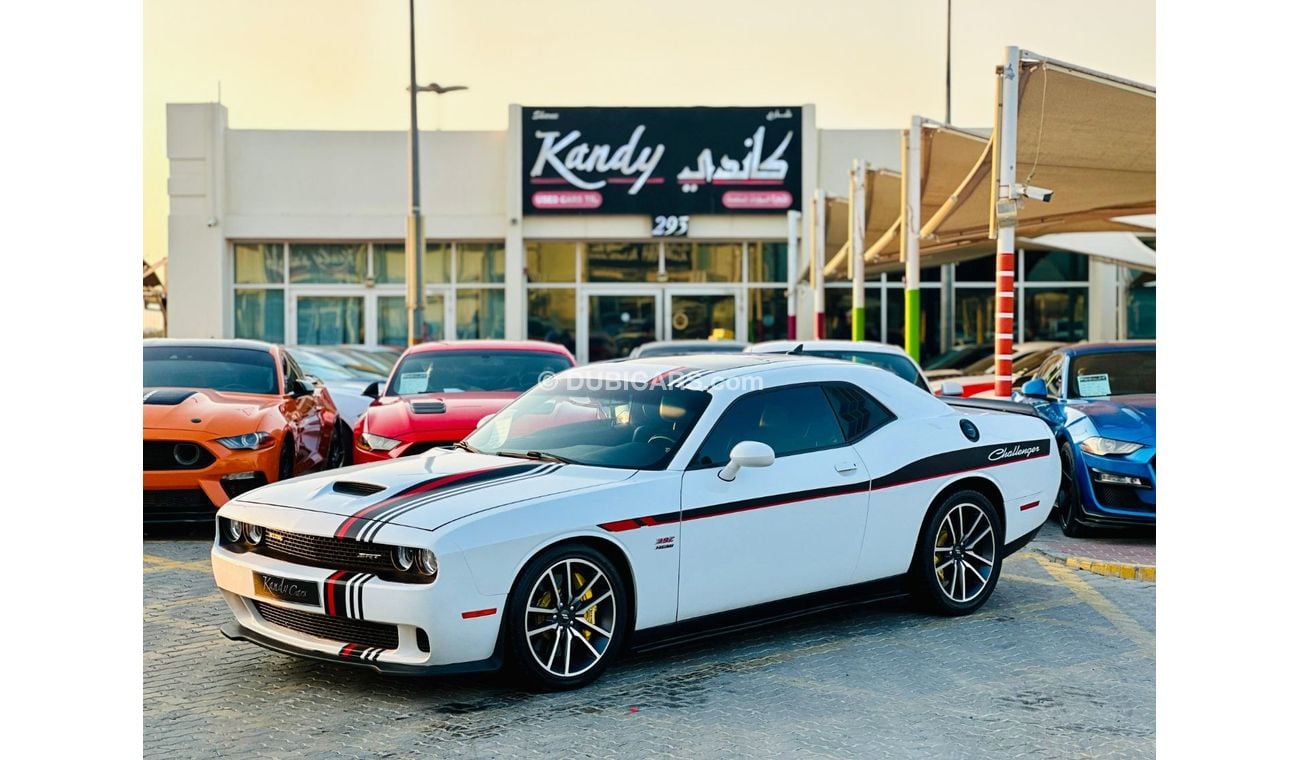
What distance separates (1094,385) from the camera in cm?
1120

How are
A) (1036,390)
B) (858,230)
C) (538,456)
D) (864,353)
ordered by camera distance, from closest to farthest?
1. (538,456)
2. (1036,390)
3. (864,353)
4. (858,230)

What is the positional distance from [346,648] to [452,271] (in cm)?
2689

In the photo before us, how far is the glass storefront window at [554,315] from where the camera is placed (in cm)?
3180

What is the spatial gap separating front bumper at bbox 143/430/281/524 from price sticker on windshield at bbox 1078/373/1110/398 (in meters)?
6.73

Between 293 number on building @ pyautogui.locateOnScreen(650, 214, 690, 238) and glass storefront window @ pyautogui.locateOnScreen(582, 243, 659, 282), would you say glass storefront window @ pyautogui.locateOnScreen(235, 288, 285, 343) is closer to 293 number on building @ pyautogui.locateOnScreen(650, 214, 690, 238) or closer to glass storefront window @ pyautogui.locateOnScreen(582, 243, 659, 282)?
glass storefront window @ pyautogui.locateOnScreen(582, 243, 659, 282)

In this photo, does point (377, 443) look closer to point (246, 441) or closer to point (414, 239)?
point (246, 441)

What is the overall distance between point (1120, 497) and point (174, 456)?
7.03 meters

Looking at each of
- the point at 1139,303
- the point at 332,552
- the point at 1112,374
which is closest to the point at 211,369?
the point at 332,552

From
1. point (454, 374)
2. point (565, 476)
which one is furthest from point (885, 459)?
point (454, 374)

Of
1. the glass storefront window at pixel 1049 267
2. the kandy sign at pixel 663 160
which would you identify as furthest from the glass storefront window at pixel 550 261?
the glass storefront window at pixel 1049 267

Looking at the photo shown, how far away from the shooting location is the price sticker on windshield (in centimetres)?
1116

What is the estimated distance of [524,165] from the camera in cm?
3053
